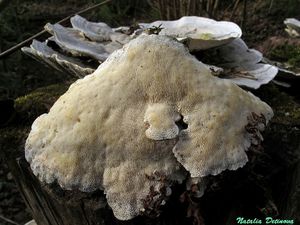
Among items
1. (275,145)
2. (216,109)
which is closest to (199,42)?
(275,145)

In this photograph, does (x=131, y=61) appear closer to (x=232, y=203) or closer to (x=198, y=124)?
(x=198, y=124)

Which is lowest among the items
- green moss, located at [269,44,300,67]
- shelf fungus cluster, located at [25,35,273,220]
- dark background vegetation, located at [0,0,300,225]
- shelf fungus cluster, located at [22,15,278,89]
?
dark background vegetation, located at [0,0,300,225]

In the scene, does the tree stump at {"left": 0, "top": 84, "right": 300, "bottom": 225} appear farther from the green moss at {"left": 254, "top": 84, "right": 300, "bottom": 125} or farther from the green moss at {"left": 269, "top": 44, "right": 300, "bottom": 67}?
the green moss at {"left": 269, "top": 44, "right": 300, "bottom": 67}

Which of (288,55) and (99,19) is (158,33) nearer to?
(288,55)

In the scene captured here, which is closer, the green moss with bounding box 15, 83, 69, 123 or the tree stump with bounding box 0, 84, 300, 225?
the tree stump with bounding box 0, 84, 300, 225

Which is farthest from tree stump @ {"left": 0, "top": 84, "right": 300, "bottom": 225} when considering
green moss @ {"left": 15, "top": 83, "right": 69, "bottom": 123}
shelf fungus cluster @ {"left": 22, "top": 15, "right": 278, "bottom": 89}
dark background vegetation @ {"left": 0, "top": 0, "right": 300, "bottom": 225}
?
dark background vegetation @ {"left": 0, "top": 0, "right": 300, "bottom": 225}

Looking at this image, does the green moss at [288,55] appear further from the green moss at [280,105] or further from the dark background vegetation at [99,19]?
the green moss at [280,105]
